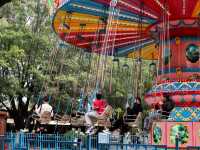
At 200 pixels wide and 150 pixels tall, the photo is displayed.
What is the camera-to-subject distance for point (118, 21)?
18.7m

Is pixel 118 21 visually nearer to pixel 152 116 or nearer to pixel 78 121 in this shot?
pixel 152 116

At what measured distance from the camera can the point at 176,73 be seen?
56.0 ft

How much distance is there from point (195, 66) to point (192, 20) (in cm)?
166

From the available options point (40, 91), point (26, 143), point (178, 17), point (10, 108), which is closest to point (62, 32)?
point (178, 17)

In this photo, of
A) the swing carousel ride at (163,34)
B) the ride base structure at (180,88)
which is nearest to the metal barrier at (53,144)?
the ride base structure at (180,88)

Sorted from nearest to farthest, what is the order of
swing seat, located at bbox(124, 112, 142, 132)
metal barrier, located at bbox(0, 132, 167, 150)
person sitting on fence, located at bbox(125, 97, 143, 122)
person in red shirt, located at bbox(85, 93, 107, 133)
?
metal barrier, located at bbox(0, 132, 167, 150) → person in red shirt, located at bbox(85, 93, 107, 133) → swing seat, located at bbox(124, 112, 142, 132) → person sitting on fence, located at bbox(125, 97, 143, 122)

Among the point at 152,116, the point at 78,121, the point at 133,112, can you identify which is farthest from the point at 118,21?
the point at 78,121

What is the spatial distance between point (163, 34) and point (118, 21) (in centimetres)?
236

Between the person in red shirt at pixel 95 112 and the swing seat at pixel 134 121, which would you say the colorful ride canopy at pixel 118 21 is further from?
the swing seat at pixel 134 121

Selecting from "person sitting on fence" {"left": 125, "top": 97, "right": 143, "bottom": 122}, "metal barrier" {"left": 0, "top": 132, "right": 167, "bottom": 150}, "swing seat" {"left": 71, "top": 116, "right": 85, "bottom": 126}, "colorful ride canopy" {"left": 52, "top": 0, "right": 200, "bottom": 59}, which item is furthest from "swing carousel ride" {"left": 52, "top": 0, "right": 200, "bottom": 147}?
"metal barrier" {"left": 0, "top": 132, "right": 167, "bottom": 150}

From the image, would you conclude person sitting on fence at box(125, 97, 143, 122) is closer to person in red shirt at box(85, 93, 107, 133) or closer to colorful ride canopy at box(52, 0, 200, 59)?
person in red shirt at box(85, 93, 107, 133)

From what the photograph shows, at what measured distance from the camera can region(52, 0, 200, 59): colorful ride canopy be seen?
52.0ft

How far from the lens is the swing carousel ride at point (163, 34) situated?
15.6 m

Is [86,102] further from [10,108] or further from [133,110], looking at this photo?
[10,108]
